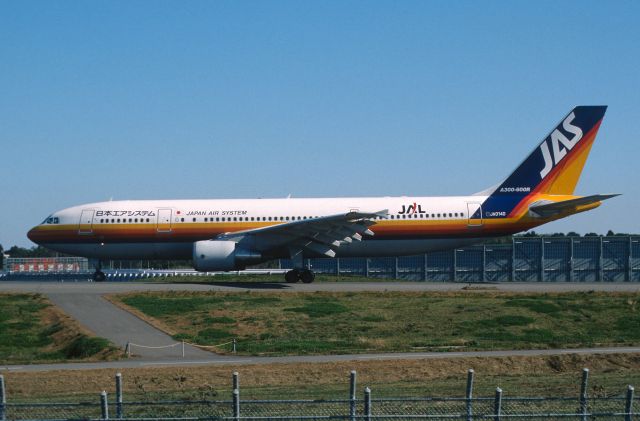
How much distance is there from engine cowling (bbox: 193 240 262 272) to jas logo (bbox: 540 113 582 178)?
17024 mm

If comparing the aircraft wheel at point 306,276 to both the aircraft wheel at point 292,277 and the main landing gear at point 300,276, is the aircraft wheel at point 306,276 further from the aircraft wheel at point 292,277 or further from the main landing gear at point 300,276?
the aircraft wheel at point 292,277

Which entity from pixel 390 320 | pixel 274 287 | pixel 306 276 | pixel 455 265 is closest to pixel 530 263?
pixel 455 265

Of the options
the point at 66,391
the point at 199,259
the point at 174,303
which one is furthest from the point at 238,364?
the point at 199,259

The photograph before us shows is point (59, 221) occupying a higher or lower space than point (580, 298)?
higher

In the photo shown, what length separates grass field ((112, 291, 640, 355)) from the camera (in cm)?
3039

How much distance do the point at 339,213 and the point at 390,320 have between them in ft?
44.3

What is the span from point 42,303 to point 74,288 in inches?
228

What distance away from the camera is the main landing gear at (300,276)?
47.9 meters

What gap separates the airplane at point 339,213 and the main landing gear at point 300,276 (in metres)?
0.07

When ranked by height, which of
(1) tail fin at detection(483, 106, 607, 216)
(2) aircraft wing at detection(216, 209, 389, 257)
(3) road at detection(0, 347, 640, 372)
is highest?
(1) tail fin at detection(483, 106, 607, 216)

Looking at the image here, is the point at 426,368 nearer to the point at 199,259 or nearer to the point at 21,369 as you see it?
the point at 21,369

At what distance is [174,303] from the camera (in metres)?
38.0

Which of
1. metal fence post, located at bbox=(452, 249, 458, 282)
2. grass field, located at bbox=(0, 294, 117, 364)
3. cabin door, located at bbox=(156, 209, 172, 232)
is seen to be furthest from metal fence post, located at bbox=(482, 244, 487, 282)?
grass field, located at bbox=(0, 294, 117, 364)

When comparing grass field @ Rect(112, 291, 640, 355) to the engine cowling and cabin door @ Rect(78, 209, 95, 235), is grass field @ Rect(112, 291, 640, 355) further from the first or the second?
cabin door @ Rect(78, 209, 95, 235)
